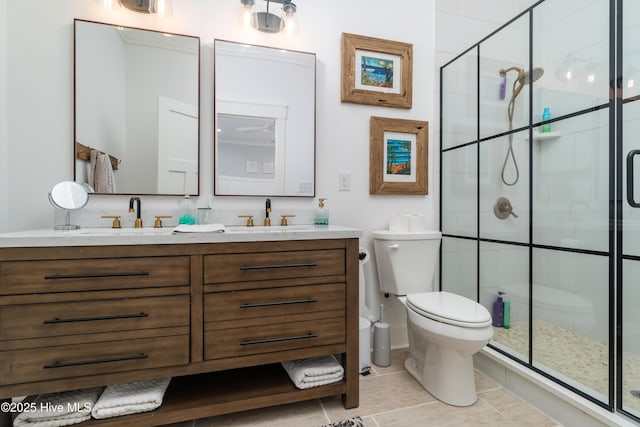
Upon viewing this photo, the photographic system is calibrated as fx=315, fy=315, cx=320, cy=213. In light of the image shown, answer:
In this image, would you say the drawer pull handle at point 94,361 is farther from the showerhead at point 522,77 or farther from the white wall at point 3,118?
the showerhead at point 522,77

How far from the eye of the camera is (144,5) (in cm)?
Answer: 171

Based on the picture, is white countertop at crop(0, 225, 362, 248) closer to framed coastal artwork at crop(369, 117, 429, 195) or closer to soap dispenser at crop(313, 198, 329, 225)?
soap dispenser at crop(313, 198, 329, 225)

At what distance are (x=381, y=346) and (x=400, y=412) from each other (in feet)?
1.53

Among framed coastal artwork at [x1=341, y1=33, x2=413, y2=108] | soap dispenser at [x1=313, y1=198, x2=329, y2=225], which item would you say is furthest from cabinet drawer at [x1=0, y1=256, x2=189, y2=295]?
framed coastal artwork at [x1=341, y1=33, x2=413, y2=108]

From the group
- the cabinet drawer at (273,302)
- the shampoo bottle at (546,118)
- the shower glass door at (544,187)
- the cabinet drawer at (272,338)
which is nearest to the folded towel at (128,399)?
the cabinet drawer at (272,338)

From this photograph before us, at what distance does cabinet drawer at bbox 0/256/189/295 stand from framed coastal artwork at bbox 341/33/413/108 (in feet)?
4.82

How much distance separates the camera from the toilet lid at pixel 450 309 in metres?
1.45

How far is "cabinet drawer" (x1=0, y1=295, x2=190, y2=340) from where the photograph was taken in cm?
113

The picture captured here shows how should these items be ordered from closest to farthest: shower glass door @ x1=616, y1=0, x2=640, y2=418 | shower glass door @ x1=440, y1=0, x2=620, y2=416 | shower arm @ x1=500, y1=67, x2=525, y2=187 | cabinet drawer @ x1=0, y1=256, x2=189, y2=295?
cabinet drawer @ x1=0, y1=256, x2=189, y2=295 → shower glass door @ x1=616, y1=0, x2=640, y2=418 → shower glass door @ x1=440, y1=0, x2=620, y2=416 → shower arm @ x1=500, y1=67, x2=525, y2=187

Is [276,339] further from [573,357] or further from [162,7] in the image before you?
[162,7]

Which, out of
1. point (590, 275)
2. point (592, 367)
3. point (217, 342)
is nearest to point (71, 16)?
point (217, 342)

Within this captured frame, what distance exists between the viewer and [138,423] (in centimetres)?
126

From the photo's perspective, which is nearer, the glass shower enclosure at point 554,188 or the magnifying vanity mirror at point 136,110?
the glass shower enclosure at point 554,188

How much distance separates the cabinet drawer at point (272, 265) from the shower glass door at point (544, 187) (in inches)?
42.9
